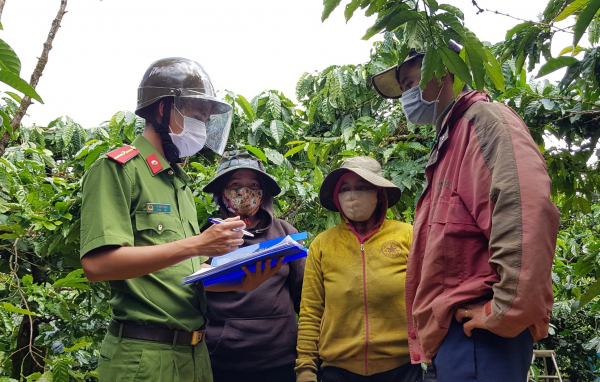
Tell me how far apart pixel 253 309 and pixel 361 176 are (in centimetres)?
85

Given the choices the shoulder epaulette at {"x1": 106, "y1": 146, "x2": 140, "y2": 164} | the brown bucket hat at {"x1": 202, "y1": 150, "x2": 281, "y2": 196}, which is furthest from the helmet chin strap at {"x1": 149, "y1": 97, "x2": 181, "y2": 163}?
the brown bucket hat at {"x1": 202, "y1": 150, "x2": 281, "y2": 196}

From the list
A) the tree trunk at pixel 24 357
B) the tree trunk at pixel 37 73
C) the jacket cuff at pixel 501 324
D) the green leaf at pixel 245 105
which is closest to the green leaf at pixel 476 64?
the jacket cuff at pixel 501 324

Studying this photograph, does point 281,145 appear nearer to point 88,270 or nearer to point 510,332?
point 88,270

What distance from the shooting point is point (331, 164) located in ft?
12.0

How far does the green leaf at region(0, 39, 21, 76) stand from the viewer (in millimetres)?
1042

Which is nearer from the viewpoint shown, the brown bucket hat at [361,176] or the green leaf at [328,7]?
the green leaf at [328,7]

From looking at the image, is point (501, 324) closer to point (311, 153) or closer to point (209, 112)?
point (209, 112)

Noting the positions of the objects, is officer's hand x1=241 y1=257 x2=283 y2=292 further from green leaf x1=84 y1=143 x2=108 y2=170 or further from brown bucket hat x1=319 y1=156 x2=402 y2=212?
green leaf x1=84 y1=143 x2=108 y2=170

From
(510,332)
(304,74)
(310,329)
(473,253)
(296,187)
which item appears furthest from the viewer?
(304,74)

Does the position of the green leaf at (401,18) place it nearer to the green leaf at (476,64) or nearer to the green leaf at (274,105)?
the green leaf at (476,64)

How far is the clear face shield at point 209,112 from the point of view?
6.72 ft

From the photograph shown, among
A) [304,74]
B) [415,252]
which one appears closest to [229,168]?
[415,252]

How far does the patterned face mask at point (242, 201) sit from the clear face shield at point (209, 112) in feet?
1.44

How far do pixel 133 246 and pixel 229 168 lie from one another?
1130mm
